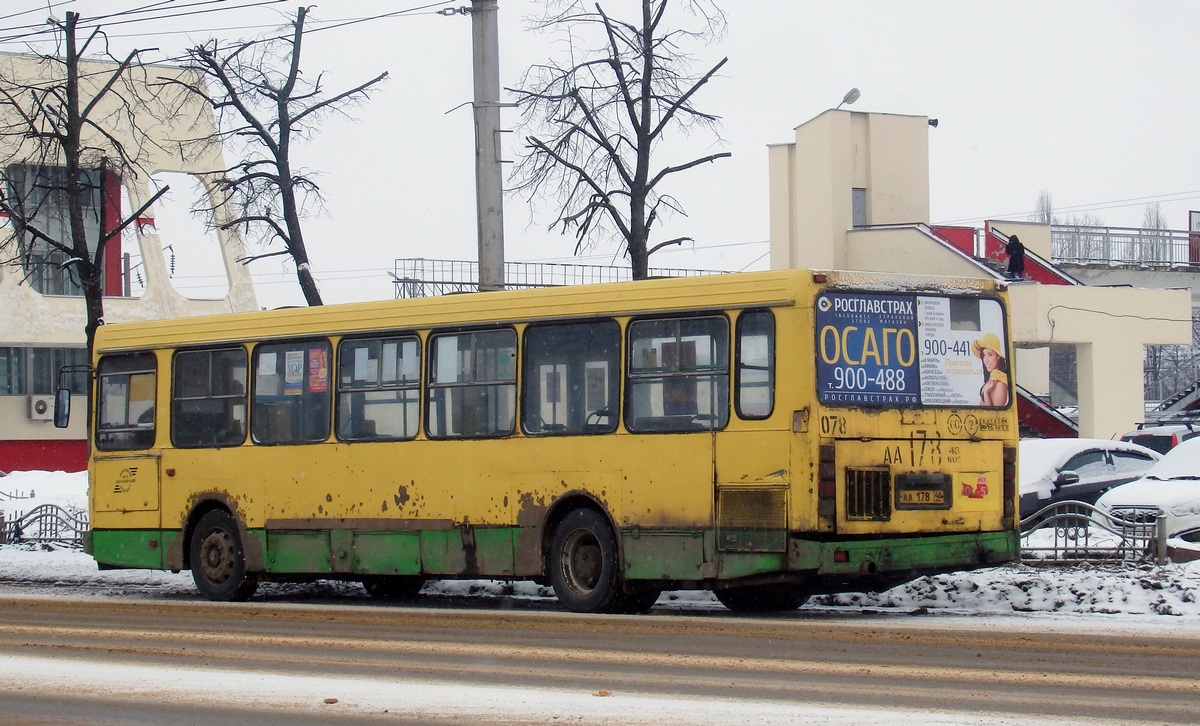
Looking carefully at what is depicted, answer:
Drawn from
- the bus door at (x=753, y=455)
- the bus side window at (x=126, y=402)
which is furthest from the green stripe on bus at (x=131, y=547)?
the bus door at (x=753, y=455)

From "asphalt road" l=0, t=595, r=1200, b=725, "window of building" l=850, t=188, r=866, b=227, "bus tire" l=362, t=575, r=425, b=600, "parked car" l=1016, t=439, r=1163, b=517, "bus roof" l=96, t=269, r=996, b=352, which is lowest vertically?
"bus tire" l=362, t=575, r=425, b=600

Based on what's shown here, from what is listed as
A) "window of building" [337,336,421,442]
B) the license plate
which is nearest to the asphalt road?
the license plate

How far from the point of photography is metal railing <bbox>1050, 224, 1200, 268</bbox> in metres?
47.2

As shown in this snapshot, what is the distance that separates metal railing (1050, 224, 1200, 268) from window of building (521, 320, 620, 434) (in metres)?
35.3

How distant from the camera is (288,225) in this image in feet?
85.0

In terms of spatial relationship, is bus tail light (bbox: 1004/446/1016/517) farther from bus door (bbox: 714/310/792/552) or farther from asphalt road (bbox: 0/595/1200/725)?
bus door (bbox: 714/310/792/552)

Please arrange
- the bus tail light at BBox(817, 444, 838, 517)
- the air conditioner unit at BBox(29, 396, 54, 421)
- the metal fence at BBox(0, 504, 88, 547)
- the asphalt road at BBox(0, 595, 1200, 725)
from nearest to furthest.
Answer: the asphalt road at BBox(0, 595, 1200, 725) → the bus tail light at BBox(817, 444, 838, 517) → the metal fence at BBox(0, 504, 88, 547) → the air conditioner unit at BBox(29, 396, 54, 421)

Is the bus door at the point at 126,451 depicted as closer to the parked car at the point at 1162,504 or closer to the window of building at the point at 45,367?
the parked car at the point at 1162,504

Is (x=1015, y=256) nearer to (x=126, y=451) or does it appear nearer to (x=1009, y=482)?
(x=126, y=451)

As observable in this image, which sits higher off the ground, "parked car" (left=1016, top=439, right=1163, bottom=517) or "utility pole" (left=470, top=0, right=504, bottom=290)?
"utility pole" (left=470, top=0, right=504, bottom=290)

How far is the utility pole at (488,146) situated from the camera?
62.0 feet

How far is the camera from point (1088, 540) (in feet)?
55.4

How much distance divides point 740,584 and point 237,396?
6.54 meters

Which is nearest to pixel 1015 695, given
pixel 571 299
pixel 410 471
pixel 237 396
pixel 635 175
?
pixel 571 299
